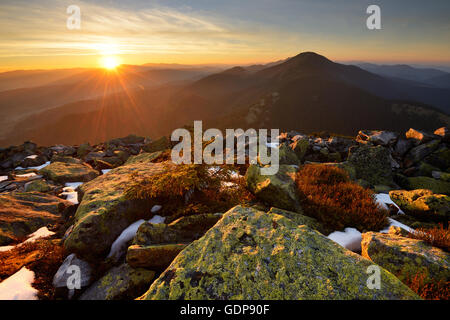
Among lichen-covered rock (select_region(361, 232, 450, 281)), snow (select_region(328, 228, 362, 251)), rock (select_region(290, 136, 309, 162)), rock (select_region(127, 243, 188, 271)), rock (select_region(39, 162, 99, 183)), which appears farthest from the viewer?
rock (select_region(290, 136, 309, 162))

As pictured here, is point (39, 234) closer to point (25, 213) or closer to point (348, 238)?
point (25, 213)

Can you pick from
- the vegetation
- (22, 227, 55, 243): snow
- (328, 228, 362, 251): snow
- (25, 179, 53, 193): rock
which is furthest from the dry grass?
(328, 228, 362, 251): snow

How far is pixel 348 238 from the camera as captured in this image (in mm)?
4969

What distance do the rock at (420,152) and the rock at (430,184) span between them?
103 inches

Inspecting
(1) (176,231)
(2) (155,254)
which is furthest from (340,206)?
(2) (155,254)

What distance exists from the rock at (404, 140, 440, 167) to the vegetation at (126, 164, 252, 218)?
1234cm

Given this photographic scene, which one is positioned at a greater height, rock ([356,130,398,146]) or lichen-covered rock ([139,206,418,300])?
rock ([356,130,398,146])

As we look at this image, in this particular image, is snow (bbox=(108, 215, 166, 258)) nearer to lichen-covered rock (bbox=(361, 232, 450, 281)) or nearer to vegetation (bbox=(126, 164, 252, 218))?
vegetation (bbox=(126, 164, 252, 218))

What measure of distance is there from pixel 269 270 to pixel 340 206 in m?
4.05

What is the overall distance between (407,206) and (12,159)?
25736 millimetres

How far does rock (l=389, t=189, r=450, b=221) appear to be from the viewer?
225 inches
